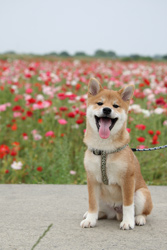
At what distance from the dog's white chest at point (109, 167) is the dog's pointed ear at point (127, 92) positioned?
0.45m

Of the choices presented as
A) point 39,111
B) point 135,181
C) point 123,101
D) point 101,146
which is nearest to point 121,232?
point 135,181

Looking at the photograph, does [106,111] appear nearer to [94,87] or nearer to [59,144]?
[94,87]

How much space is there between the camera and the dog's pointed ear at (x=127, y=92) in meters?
2.89

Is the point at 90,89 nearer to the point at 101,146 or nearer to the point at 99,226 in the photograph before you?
the point at 101,146

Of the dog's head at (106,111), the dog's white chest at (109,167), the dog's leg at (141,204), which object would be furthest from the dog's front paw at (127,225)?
the dog's head at (106,111)

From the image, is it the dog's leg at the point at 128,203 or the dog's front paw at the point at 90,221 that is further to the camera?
the dog's front paw at the point at 90,221

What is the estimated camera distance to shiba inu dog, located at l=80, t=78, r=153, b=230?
2.73 meters

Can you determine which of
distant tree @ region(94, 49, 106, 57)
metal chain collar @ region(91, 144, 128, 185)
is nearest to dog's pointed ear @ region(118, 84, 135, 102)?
metal chain collar @ region(91, 144, 128, 185)

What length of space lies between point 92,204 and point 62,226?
0.30 m

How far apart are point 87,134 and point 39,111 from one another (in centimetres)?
406

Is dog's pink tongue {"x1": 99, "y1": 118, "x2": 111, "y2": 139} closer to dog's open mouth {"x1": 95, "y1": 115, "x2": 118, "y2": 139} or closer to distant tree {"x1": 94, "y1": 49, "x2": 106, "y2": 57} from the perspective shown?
dog's open mouth {"x1": 95, "y1": 115, "x2": 118, "y2": 139}

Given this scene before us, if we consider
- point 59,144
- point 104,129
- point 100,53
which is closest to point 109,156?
point 104,129

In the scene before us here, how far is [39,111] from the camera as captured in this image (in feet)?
22.5

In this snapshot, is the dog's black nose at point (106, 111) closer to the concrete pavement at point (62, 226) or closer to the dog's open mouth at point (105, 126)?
the dog's open mouth at point (105, 126)
